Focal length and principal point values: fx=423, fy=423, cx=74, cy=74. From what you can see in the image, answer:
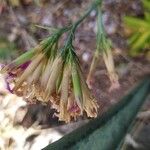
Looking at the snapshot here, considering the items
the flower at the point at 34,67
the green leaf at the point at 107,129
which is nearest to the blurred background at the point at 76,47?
the flower at the point at 34,67

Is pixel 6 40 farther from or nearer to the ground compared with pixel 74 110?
nearer to the ground

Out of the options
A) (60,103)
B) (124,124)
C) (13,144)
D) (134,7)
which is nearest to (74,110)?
(60,103)

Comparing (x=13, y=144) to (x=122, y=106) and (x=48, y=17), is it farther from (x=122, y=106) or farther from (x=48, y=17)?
(x=122, y=106)

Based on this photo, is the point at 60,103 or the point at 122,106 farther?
the point at 60,103

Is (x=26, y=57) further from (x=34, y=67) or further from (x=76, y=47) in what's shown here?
(x=76, y=47)

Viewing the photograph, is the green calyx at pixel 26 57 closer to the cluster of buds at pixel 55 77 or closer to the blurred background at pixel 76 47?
the cluster of buds at pixel 55 77

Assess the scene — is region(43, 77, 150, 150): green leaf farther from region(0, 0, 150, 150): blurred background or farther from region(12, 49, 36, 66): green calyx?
region(0, 0, 150, 150): blurred background

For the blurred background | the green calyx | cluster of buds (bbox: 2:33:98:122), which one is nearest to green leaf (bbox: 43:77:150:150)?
cluster of buds (bbox: 2:33:98:122)
